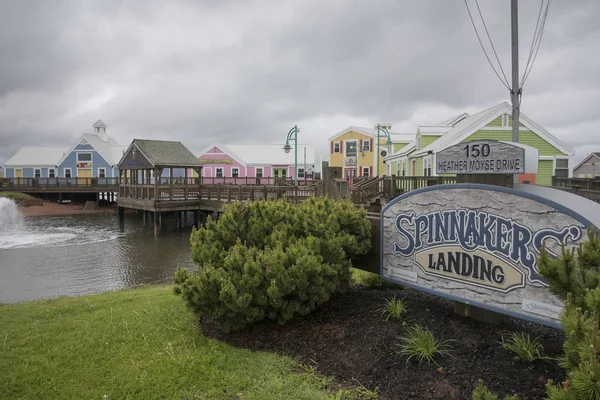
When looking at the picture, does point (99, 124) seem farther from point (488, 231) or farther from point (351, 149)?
point (488, 231)

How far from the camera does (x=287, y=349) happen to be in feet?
16.4

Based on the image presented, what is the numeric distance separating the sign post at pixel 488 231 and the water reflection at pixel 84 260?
358 inches

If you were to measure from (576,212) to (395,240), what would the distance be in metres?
2.24

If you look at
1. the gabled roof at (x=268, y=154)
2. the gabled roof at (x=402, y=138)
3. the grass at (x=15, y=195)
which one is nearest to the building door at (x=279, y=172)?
the gabled roof at (x=268, y=154)

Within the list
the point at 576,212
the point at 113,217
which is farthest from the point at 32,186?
the point at 576,212

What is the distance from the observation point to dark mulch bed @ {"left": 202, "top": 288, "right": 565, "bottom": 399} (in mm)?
3869

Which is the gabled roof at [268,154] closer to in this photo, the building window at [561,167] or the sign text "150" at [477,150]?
the building window at [561,167]

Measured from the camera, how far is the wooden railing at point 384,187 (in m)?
19.6

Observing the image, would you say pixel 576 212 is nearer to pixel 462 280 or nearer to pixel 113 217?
pixel 462 280

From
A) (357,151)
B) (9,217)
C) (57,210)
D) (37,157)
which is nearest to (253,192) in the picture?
(9,217)

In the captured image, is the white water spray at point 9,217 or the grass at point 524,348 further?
the white water spray at point 9,217

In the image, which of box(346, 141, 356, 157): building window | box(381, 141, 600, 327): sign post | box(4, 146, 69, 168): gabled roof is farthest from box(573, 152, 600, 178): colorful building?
box(4, 146, 69, 168): gabled roof

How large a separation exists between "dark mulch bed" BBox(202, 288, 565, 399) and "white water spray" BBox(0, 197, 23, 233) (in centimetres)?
2504

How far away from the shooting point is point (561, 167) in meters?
24.5
